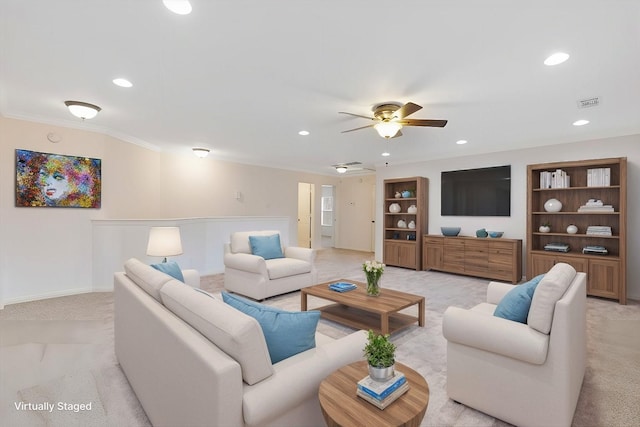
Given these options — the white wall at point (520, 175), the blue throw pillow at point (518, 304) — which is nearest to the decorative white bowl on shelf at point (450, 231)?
the white wall at point (520, 175)

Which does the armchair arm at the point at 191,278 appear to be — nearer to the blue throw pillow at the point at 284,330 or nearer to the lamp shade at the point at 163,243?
the lamp shade at the point at 163,243

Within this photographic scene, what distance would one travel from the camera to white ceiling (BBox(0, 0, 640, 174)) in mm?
1879

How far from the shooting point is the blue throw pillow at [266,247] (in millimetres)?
4531

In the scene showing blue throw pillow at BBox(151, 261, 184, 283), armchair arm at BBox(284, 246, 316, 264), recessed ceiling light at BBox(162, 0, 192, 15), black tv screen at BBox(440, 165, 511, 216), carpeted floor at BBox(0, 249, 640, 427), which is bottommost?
carpeted floor at BBox(0, 249, 640, 427)

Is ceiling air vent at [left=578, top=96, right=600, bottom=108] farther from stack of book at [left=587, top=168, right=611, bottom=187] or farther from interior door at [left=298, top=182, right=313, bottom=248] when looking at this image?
interior door at [left=298, top=182, right=313, bottom=248]

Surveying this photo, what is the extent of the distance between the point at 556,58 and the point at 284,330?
2802 millimetres

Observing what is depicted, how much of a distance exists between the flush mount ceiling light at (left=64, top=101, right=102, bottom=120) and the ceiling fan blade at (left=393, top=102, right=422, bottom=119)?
3406 millimetres

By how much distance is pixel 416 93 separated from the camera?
3086mm

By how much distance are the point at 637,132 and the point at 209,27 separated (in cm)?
567

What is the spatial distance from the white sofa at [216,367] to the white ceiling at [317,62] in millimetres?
1706

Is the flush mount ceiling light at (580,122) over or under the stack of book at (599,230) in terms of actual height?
over

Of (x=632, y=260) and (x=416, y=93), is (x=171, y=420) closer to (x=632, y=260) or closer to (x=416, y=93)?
(x=416, y=93)

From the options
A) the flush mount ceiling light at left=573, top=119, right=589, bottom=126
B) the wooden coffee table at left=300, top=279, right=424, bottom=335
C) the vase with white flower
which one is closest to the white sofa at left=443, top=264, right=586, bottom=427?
the wooden coffee table at left=300, top=279, right=424, bottom=335

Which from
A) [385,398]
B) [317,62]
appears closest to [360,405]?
[385,398]
